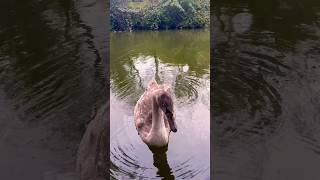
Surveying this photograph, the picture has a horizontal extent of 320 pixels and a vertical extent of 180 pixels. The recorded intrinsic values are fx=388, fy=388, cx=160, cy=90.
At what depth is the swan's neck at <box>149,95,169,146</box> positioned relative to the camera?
428 cm

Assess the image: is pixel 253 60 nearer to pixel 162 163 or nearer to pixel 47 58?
pixel 47 58

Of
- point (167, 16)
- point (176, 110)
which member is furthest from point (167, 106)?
point (167, 16)

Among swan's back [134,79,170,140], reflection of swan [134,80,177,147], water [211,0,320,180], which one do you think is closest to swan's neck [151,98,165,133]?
reflection of swan [134,80,177,147]

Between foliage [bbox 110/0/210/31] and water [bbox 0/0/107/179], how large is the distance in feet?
47.6

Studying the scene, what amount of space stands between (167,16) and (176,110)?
1134 cm

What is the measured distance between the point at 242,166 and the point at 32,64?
1.91 feet

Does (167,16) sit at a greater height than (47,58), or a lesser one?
lesser

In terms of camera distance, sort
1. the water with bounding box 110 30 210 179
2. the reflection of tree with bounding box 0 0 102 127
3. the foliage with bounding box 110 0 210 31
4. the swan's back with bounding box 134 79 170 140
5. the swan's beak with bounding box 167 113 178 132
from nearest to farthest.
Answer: the reflection of tree with bounding box 0 0 102 127, the swan's beak with bounding box 167 113 178 132, the water with bounding box 110 30 210 179, the swan's back with bounding box 134 79 170 140, the foliage with bounding box 110 0 210 31

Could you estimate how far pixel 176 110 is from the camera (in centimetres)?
510

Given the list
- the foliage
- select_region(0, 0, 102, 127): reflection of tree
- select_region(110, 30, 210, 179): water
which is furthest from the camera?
the foliage

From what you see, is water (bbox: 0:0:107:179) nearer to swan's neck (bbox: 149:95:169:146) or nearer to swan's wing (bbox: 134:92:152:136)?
swan's neck (bbox: 149:95:169:146)

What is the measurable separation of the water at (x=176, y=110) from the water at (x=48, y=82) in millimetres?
2315

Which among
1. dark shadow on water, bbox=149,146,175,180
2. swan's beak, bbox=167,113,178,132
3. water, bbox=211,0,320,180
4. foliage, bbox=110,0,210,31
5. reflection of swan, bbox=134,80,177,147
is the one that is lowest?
foliage, bbox=110,0,210,31

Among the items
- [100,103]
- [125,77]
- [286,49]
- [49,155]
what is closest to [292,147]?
[286,49]
